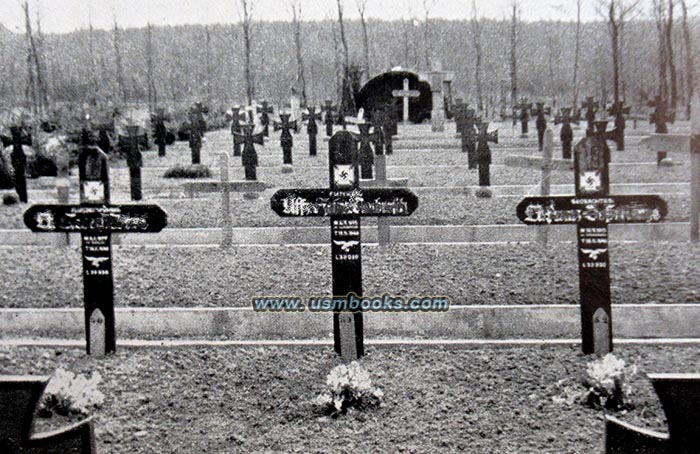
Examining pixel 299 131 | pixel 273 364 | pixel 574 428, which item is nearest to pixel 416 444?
pixel 574 428

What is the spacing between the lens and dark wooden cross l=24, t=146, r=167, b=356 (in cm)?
671

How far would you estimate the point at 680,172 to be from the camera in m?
16.2

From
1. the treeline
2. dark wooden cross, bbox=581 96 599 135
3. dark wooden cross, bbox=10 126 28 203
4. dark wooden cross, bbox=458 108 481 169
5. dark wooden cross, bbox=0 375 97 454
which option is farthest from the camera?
the treeline

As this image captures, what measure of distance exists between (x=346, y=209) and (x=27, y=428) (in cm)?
310

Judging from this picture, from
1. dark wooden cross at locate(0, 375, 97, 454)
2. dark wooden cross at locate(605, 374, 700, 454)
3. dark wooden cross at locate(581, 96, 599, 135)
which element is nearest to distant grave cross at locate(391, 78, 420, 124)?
dark wooden cross at locate(581, 96, 599, 135)

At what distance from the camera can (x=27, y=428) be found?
3939 millimetres

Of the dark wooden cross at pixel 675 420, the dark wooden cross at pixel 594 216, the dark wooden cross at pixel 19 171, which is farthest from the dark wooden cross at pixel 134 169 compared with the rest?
the dark wooden cross at pixel 675 420

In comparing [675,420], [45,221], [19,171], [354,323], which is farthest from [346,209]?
[19,171]

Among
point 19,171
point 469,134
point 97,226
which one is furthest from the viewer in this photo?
point 469,134

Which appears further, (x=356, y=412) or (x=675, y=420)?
(x=356, y=412)

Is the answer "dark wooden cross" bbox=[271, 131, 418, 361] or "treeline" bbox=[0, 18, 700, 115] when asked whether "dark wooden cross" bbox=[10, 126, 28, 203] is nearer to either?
"dark wooden cross" bbox=[271, 131, 418, 361]

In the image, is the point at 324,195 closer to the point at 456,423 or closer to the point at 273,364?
the point at 273,364

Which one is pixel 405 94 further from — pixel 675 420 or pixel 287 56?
pixel 287 56

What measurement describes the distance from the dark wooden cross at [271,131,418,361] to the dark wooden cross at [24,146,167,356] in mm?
1253
